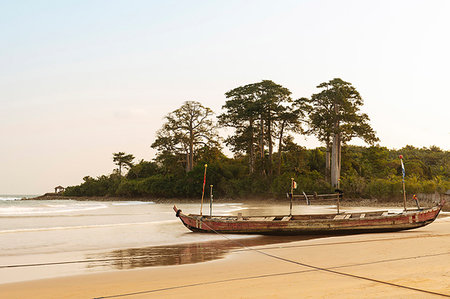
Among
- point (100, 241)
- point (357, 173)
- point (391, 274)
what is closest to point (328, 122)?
point (357, 173)

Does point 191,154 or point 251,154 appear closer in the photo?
point 251,154

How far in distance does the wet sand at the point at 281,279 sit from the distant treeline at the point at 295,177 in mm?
31365

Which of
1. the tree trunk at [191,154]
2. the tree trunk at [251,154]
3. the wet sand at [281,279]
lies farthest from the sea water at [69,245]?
the tree trunk at [191,154]

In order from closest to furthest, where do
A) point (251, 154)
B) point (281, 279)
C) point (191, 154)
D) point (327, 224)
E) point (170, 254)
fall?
point (281, 279) < point (170, 254) < point (327, 224) < point (251, 154) < point (191, 154)

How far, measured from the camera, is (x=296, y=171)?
51.2 metres

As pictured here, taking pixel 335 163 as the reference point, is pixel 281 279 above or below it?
below

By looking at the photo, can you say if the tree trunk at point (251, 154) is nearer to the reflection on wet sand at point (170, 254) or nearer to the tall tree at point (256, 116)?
the tall tree at point (256, 116)

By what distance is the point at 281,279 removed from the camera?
282 inches

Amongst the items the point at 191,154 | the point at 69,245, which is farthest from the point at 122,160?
the point at 69,245

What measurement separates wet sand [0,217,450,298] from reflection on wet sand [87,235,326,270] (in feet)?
2.46

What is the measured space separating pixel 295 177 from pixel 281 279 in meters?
43.1

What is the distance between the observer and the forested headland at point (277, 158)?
44.2 m

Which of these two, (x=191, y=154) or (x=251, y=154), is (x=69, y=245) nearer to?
(x=251, y=154)

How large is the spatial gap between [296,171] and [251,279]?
4481 cm
